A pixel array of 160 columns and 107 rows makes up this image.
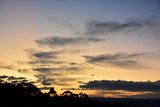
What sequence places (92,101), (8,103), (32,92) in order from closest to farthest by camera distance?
(8,103) < (32,92) < (92,101)

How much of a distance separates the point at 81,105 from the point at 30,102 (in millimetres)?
23405

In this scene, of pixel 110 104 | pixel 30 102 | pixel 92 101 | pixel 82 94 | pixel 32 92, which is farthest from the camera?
pixel 110 104

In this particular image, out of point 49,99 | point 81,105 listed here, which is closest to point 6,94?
point 49,99

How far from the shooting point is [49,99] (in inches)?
5162

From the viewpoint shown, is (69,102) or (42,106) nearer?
(42,106)

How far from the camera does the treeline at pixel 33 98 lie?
11094 centimetres

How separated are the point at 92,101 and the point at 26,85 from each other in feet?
111

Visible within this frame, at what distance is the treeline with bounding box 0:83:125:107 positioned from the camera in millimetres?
110938

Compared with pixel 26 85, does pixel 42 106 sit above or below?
below

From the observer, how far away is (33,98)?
123500 millimetres

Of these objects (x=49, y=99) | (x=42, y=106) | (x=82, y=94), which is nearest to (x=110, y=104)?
(x=82, y=94)

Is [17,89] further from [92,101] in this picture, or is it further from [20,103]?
[92,101]

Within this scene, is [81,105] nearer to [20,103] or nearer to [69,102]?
[69,102]

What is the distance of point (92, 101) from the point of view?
15250 cm
